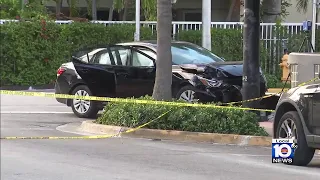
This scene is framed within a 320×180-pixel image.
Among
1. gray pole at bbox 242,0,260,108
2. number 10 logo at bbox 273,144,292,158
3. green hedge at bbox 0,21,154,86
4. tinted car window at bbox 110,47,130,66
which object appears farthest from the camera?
green hedge at bbox 0,21,154,86

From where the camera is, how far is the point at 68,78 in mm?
14969

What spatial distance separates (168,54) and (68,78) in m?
3.49

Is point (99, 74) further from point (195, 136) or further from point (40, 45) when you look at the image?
point (40, 45)

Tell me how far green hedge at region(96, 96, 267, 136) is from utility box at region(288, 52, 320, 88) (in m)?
1.15

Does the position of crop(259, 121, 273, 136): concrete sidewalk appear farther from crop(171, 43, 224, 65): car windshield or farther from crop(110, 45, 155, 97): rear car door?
crop(110, 45, 155, 97): rear car door

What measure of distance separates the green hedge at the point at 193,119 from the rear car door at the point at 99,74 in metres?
2.46

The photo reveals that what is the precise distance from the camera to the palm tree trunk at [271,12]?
83.1ft

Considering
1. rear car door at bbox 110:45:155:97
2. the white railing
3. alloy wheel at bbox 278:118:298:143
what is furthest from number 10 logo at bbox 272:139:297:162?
the white railing

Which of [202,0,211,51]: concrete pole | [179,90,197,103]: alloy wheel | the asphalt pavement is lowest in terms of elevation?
the asphalt pavement

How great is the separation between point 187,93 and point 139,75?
47.3 inches

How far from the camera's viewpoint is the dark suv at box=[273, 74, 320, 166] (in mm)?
8555

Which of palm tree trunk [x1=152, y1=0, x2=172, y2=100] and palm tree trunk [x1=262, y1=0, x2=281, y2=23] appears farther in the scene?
palm tree trunk [x1=262, y1=0, x2=281, y2=23]

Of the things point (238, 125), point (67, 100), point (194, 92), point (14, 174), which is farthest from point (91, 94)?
point (14, 174)

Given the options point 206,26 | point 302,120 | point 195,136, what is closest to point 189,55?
point 195,136
